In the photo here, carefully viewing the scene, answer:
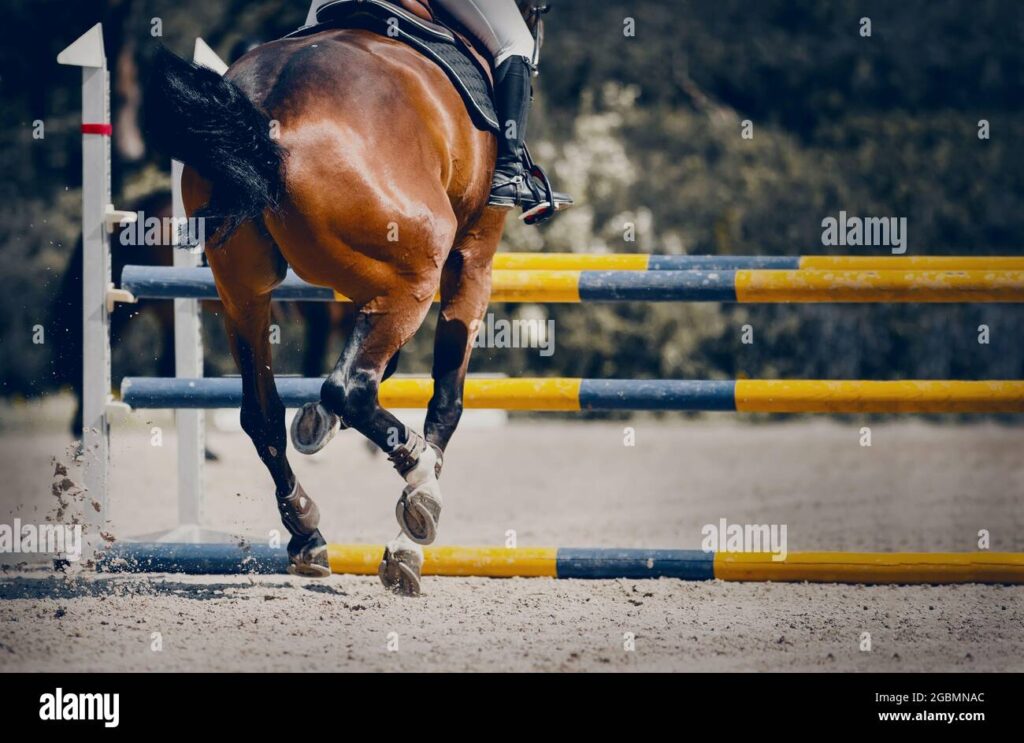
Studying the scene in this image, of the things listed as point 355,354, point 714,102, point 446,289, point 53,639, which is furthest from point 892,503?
point 714,102

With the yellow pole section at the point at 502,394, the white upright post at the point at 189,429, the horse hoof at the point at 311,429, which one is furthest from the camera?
the white upright post at the point at 189,429

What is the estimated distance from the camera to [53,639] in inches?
157

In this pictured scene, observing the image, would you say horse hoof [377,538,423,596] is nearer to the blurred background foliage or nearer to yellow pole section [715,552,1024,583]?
yellow pole section [715,552,1024,583]

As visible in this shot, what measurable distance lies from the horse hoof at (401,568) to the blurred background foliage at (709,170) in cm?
614

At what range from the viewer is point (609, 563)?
497 centimetres

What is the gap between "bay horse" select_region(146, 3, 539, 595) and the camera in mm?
3855

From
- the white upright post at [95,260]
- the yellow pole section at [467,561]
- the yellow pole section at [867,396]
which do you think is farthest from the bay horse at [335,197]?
the yellow pole section at [867,396]

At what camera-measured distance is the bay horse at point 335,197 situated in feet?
12.6

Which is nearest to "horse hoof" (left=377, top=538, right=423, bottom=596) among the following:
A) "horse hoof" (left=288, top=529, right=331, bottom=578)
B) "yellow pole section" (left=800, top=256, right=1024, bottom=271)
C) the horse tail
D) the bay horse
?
the bay horse

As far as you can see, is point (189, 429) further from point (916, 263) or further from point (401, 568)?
point (916, 263)

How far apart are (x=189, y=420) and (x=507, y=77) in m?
1.96

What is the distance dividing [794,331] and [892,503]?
16.7 ft

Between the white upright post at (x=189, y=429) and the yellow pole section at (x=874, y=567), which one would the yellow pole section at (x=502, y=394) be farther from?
the white upright post at (x=189, y=429)

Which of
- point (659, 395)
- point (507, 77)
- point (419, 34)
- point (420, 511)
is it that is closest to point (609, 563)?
point (659, 395)
